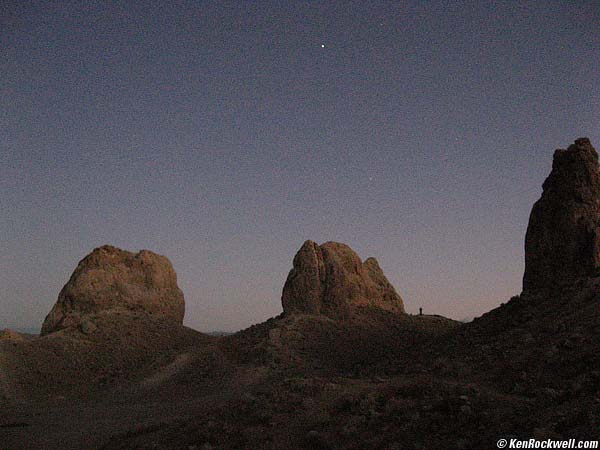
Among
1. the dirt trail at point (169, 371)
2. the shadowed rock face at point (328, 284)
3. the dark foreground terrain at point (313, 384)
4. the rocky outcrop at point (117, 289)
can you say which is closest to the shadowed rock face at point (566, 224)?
the dark foreground terrain at point (313, 384)

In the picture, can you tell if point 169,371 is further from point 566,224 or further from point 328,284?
point 566,224

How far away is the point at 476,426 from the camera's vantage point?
1085 centimetres

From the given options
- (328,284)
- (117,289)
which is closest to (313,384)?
(328,284)

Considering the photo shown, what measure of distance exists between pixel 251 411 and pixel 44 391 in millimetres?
22856

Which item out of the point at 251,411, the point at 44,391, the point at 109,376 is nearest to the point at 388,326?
the point at 109,376

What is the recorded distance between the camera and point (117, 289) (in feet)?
152

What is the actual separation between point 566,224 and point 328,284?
21727mm

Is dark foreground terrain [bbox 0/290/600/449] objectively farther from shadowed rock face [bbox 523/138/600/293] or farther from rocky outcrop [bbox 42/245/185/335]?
rocky outcrop [bbox 42/245/185/335]

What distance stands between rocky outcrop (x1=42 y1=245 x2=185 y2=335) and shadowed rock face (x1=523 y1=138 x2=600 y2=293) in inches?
1314

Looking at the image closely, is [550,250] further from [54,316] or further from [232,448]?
[54,316]

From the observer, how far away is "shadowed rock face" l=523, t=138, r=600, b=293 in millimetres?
26969

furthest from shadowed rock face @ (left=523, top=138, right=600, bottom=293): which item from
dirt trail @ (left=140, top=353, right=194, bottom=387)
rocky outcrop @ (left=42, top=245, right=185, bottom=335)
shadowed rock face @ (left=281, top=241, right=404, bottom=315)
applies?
rocky outcrop @ (left=42, top=245, right=185, bottom=335)

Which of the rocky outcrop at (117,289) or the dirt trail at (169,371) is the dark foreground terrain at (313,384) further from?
the rocky outcrop at (117,289)

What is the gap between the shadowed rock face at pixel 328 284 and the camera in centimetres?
4375
